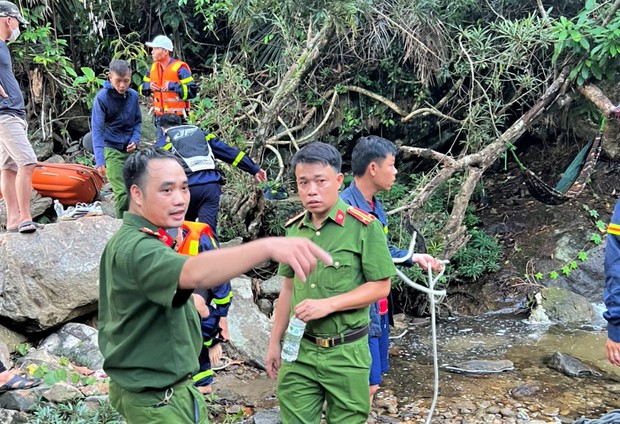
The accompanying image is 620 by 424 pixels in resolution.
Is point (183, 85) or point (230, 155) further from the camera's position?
point (183, 85)

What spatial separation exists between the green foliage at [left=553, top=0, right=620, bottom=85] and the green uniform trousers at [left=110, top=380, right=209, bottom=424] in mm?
6156

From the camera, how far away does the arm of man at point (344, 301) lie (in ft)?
7.83

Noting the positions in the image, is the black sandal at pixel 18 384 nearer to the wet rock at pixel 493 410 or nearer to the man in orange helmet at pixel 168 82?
the man in orange helmet at pixel 168 82

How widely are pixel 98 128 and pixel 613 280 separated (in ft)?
15.0

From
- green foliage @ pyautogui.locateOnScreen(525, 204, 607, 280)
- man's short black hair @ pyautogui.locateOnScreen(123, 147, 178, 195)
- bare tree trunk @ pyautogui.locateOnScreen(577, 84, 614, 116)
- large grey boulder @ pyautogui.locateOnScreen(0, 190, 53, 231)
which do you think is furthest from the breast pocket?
bare tree trunk @ pyautogui.locateOnScreen(577, 84, 614, 116)

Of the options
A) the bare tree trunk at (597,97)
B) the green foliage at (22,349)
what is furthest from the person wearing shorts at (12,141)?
the bare tree trunk at (597,97)

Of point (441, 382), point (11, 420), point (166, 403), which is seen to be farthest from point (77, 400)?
point (441, 382)

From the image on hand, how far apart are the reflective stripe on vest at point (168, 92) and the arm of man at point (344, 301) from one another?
3.77 m

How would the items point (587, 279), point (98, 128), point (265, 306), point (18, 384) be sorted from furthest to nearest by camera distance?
point (587, 279) < point (265, 306) < point (98, 128) < point (18, 384)

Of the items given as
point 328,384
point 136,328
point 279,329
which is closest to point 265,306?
point 279,329

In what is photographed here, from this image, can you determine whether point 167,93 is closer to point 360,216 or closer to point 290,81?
point 290,81

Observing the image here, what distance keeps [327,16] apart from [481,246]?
3623mm

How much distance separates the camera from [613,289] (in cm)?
270

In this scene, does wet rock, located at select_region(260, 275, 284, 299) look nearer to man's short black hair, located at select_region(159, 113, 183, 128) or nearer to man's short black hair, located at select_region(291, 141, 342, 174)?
man's short black hair, located at select_region(159, 113, 183, 128)
